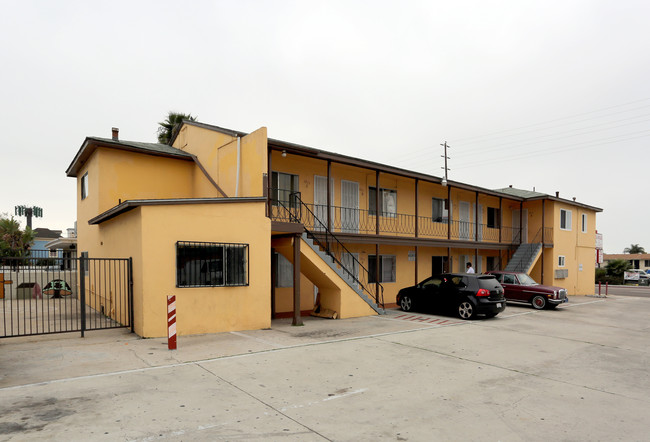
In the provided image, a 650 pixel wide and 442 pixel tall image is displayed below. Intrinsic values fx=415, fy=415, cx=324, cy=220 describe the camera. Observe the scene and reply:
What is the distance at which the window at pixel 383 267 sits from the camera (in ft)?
59.3

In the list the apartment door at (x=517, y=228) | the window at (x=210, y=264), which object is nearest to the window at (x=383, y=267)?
the window at (x=210, y=264)

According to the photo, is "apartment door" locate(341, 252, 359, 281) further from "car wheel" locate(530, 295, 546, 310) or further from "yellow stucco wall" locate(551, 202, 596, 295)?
"yellow stucco wall" locate(551, 202, 596, 295)

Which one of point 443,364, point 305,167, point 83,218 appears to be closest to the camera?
point 443,364

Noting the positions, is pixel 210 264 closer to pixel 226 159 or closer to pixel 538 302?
pixel 226 159

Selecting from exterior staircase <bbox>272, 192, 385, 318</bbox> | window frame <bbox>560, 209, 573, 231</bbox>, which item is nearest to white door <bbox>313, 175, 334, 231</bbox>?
exterior staircase <bbox>272, 192, 385, 318</bbox>

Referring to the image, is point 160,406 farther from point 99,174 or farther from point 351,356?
point 99,174

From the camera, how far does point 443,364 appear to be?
7.84 metres

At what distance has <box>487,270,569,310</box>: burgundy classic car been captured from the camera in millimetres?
16891

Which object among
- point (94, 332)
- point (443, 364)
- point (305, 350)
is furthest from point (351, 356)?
point (94, 332)

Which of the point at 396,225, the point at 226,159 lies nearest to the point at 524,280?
the point at 396,225

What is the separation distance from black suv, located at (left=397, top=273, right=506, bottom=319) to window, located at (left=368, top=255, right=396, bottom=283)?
10.2ft

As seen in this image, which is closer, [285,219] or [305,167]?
[285,219]

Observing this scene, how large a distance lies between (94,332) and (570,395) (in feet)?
33.6

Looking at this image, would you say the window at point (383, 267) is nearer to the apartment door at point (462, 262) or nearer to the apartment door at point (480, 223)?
the apartment door at point (462, 262)
